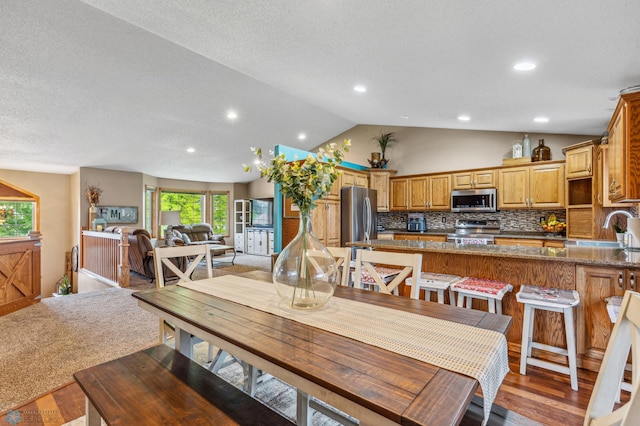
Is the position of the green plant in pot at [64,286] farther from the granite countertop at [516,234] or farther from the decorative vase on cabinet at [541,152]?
the decorative vase on cabinet at [541,152]

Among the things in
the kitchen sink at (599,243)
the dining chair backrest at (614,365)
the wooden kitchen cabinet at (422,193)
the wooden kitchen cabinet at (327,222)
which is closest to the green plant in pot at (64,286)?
the wooden kitchen cabinet at (327,222)

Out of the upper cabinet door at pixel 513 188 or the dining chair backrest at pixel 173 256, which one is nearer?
the dining chair backrest at pixel 173 256

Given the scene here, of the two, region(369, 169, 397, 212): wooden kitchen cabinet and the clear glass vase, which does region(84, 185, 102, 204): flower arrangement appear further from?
the clear glass vase

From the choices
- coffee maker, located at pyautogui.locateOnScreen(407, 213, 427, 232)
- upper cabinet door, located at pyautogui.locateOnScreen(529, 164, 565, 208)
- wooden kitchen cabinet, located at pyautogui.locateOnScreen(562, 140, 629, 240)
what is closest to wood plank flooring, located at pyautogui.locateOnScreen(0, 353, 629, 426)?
wooden kitchen cabinet, located at pyautogui.locateOnScreen(562, 140, 629, 240)

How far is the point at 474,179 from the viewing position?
5410 millimetres

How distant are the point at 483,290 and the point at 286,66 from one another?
300cm

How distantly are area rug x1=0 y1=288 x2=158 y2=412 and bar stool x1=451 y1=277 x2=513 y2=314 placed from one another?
2855 millimetres

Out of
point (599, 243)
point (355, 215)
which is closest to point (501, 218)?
point (599, 243)

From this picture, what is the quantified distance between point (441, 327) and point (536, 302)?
51.9 inches

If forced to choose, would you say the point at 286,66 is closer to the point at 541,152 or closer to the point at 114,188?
the point at 541,152

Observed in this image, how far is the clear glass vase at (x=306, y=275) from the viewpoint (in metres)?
1.53

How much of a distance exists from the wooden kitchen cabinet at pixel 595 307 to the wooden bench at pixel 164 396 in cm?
240

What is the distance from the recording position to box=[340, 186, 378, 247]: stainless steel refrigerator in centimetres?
542

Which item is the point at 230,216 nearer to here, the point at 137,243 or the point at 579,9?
the point at 137,243
